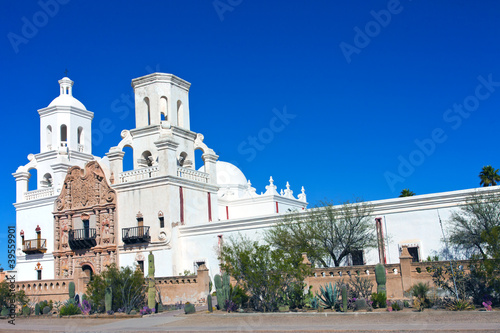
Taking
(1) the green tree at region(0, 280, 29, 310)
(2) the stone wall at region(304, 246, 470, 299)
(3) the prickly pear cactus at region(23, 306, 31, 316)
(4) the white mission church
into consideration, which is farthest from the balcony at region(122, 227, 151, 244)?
(2) the stone wall at region(304, 246, 470, 299)

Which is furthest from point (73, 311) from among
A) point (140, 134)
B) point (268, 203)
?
point (268, 203)

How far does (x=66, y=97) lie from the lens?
44.7 meters

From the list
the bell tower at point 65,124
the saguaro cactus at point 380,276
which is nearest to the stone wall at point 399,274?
the saguaro cactus at point 380,276

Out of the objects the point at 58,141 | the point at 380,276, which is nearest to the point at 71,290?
the point at 380,276

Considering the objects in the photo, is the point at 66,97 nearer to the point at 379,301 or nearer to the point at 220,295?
the point at 220,295

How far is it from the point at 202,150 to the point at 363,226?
1625 cm

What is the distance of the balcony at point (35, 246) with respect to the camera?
39.5 meters

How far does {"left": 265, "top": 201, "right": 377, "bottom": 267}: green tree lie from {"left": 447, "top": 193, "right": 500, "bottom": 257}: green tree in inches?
166

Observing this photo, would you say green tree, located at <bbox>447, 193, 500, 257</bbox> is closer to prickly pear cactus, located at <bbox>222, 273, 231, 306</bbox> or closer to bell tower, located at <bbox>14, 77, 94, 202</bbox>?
prickly pear cactus, located at <bbox>222, 273, 231, 306</bbox>

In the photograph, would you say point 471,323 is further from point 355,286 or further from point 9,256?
point 9,256

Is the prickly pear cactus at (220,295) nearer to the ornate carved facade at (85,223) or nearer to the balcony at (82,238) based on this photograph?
the ornate carved facade at (85,223)

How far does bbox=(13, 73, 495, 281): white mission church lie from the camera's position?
3334 cm

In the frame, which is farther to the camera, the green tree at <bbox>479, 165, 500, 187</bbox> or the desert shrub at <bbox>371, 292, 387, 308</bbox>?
the green tree at <bbox>479, 165, 500, 187</bbox>

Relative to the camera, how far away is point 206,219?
3725cm
